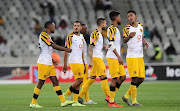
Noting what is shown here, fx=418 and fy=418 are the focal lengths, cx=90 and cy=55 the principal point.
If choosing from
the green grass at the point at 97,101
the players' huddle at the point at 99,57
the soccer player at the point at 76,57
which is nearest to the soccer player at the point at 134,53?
the players' huddle at the point at 99,57

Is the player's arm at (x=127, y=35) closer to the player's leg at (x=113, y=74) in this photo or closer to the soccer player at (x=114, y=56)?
the soccer player at (x=114, y=56)

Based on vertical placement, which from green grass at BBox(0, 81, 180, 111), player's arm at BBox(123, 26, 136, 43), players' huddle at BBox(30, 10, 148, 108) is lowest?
green grass at BBox(0, 81, 180, 111)

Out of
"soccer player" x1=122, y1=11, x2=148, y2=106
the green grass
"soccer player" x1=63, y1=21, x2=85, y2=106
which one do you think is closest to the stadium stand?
the green grass

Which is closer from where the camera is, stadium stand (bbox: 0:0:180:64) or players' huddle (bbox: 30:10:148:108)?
players' huddle (bbox: 30:10:148:108)

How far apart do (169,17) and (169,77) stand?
7454mm

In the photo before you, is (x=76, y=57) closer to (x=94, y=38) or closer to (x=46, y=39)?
(x=94, y=38)

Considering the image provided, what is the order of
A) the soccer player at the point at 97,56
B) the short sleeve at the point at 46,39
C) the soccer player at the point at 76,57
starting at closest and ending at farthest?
the short sleeve at the point at 46,39
the soccer player at the point at 76,57
the soccer player at the point at 97,56

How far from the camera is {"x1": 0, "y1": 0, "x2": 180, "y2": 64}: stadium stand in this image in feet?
88.5

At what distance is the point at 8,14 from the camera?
28.7 meters

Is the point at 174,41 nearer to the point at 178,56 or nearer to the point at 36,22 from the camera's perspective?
the point at 178,56

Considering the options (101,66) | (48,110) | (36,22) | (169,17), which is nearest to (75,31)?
(101,66)

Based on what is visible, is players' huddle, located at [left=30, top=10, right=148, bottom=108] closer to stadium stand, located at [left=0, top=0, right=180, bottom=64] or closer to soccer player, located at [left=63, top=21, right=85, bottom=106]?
soccer player, located at [left=63, top=21, right=85, bottom=106]

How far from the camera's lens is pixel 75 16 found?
95.2ft

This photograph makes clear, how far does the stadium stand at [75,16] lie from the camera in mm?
26984
